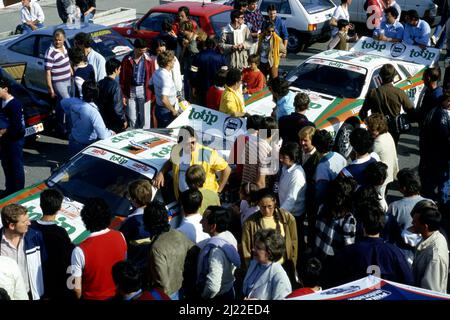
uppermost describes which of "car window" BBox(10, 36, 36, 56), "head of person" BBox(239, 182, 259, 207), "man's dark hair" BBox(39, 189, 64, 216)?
"man's dark hair" BBox(39, 189, 64, 216)

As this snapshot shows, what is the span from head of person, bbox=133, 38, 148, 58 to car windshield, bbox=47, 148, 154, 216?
3.15m

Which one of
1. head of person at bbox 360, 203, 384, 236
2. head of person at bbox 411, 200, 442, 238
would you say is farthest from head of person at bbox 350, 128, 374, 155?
head of person at bbox 360, 203, 384, 236

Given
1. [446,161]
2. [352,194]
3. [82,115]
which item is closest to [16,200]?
[82,115]

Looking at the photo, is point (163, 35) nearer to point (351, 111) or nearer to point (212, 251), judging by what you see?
point (351, 111)

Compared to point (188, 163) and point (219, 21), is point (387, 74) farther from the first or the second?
point (219, 21)

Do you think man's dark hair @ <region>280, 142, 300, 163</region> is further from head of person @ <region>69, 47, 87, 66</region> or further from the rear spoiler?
the rear spoiler

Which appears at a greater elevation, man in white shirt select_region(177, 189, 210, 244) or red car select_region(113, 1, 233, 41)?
man in white shirt select_region(177, 189, 210, 244)

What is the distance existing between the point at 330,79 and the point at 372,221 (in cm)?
575

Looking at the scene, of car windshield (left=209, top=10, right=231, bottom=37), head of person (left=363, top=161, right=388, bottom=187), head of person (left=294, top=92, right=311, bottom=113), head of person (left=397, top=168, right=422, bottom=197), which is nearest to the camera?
head of person (left=397, top=168, right=422, bottom=197)

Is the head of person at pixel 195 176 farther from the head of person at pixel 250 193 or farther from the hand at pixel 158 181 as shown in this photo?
the hand at pixel 158 181

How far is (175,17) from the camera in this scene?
1477 cm

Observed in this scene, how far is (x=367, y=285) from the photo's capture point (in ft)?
15.1

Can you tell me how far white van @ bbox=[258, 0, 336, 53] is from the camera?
16.2 m
